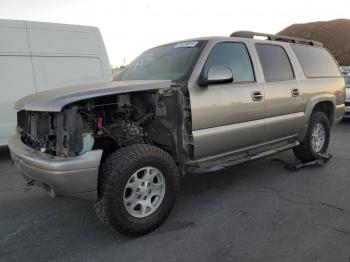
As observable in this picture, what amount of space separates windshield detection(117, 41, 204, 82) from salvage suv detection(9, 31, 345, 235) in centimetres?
2

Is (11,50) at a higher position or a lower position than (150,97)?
higher

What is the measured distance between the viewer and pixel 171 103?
394 cm

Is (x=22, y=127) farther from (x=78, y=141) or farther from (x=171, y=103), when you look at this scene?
(x=171, y=103)

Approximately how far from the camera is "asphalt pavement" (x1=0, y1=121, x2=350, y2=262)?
3248 millimetres

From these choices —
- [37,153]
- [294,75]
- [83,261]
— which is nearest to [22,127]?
[37,153]

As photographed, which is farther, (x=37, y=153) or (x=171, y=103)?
(x=171, y=103)

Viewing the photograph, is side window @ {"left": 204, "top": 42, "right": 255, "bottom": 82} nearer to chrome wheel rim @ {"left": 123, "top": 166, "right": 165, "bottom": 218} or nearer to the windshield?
the windshield

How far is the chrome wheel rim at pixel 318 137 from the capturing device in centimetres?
611

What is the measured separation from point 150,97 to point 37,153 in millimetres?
1227

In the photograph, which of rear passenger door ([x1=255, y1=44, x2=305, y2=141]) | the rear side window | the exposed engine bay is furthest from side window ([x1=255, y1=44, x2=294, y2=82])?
the exposed engine bay

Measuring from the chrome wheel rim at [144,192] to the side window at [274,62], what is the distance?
220 cm

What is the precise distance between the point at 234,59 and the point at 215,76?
0.77 meters

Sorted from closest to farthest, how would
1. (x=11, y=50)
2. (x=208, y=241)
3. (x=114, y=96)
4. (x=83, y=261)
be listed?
(x=83, y=261) < (x=208, y=241) < (x=114, y=96) < (x=11, y=50)

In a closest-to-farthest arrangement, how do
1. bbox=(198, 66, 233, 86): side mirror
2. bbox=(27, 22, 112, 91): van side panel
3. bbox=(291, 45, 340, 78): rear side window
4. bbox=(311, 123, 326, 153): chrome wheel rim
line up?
bbox=(198, 66, 233, 86): side mirror, bbox=(291, 45, 340, 78): rear side window, bbox=(311, 123, 326, 153): chrome wheel rim, bbox=(27, 22, 112, 91): van side panel
